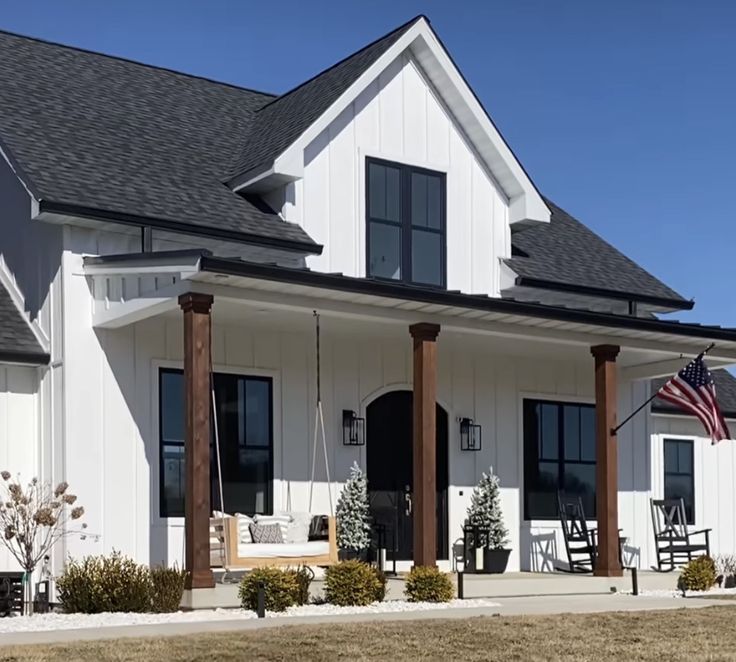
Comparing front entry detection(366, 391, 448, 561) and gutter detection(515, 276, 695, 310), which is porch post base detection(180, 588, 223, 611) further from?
gutter detection(515, 276, 695, 310)

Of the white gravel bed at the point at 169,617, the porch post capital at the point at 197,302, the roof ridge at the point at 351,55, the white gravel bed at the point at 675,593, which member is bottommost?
the white gravel bed at the point at 675,593

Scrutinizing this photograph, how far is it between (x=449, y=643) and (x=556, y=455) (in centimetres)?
980

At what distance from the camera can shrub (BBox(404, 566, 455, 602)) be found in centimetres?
1616

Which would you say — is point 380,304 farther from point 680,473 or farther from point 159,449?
point 680,473

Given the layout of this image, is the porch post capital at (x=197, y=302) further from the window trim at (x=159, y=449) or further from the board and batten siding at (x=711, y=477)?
the board and batten siding at (x=711, y=477)

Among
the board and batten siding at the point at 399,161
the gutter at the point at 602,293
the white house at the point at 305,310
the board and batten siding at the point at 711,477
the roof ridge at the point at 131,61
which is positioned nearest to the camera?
the white house at the point at 305,310

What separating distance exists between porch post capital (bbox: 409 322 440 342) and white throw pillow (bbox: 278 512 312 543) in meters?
2.72

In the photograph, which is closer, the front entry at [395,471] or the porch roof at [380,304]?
the porch roof at [380,304]

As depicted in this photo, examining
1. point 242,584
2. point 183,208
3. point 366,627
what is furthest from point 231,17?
point 366,627

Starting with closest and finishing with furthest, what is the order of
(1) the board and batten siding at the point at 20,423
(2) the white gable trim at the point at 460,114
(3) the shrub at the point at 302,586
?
1. (3) the shrub at the point at 302,586
2. (1) the board and batten siding at the point at 20,423
3. (2) the white gable trim at the point at 460,114

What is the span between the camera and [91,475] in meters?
17.1

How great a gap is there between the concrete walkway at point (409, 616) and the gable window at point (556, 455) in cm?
357

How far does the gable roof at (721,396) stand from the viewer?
2386cm

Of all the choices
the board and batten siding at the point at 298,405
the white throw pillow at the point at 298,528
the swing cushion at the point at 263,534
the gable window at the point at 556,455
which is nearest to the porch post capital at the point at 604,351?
the board and batten siding at the point at 298,405
